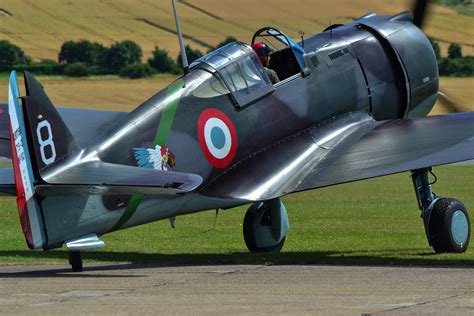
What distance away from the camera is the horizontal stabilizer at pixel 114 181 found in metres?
13.9

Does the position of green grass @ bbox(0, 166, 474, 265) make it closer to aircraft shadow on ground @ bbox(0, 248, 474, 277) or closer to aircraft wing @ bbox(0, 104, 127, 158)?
aircraft shadow on ground @ bbox(0, 248, 474, 277)

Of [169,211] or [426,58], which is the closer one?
[169,211]

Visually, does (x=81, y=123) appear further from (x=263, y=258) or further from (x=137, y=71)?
(x=137, y=71)

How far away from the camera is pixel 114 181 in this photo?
46.4ft

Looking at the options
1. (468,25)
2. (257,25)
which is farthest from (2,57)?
(468,25)

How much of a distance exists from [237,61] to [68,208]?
159 inches

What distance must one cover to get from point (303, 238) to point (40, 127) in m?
7.09

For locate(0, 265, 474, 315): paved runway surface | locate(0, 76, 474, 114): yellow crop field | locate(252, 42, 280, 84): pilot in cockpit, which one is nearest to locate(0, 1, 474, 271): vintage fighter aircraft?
locate(252, 42, 280, 84): pilot in cockpit

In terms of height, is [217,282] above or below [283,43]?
below

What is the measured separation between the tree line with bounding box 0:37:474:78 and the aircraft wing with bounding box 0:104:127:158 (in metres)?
39.7

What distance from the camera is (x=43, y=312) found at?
11984 mm

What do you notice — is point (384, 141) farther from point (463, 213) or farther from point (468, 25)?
point (468, 25)

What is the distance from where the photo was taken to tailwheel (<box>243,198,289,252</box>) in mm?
18312

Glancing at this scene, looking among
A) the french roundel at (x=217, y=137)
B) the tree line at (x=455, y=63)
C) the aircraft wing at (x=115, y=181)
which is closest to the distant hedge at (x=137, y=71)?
the tree line at (x=455, y=63)
